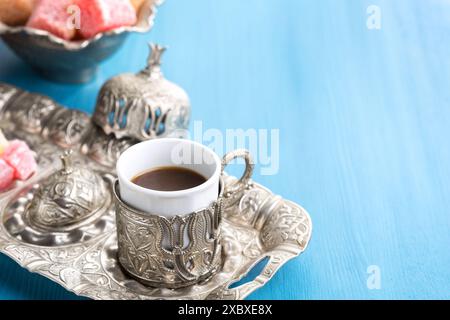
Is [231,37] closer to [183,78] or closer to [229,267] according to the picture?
[183,78]

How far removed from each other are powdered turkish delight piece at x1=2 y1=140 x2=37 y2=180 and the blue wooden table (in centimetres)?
17

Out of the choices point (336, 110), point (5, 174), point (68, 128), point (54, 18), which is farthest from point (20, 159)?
point (336, 110)

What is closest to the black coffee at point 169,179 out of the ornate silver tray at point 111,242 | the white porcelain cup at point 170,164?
the white porcelain cup at point 170,164

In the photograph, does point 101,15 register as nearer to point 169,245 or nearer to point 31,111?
point 31,111

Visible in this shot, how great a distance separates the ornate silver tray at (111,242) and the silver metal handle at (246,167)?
0.07 meters

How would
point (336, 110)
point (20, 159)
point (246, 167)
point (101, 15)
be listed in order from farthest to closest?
point (336, 110)
point (101, 15)
point (20, 159)
point (246, 167)

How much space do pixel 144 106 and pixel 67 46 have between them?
180mm

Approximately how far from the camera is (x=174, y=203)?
958 mm

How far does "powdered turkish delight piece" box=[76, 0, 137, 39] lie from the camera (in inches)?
51.8

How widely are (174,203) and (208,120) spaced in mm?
535

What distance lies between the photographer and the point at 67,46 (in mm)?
1296

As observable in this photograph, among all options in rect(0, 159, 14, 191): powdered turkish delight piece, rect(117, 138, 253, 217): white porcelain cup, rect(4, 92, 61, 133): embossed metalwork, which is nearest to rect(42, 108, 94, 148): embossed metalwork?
rect(4, 92, 61, 133): embossed metalwork

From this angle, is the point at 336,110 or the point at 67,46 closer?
the point at 67,46
